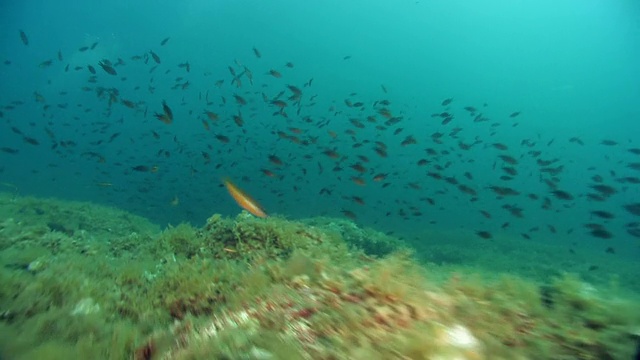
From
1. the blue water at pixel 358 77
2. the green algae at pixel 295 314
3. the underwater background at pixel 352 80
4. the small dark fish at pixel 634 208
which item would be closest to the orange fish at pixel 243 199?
the green algae at pixel 295 314

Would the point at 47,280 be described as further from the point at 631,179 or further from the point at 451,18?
→ the point at 451,18

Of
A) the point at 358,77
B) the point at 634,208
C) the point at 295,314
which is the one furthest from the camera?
the point at 358,77

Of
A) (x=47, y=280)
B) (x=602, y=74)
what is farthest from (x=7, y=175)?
(x=602, y=74)

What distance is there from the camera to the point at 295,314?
8.31 ft

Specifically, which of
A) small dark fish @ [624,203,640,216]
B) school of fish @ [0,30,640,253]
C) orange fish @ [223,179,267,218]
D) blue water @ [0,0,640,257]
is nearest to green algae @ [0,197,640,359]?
orange fish @ [223,179,267,218]

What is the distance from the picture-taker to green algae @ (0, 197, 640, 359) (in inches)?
82.1

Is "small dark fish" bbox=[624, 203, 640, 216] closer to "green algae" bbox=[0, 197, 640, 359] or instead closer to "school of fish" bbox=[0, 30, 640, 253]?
"green algae" bbox=[0, 197, 640, 359]

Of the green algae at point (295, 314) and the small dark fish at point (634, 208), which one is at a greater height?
the small dark fish at point (634, 208)

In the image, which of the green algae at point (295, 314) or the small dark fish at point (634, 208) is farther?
the small dark fish at point (634, 208)

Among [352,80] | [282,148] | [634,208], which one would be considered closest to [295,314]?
[634,208]

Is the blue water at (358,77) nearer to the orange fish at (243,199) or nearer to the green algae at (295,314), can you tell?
the orange fish at (243,199)

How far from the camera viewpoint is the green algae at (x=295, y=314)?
2.09m

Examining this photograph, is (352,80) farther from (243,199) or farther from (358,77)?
(243,199)

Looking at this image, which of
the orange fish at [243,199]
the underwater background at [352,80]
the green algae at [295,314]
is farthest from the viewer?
the underwater background at [352,80]
